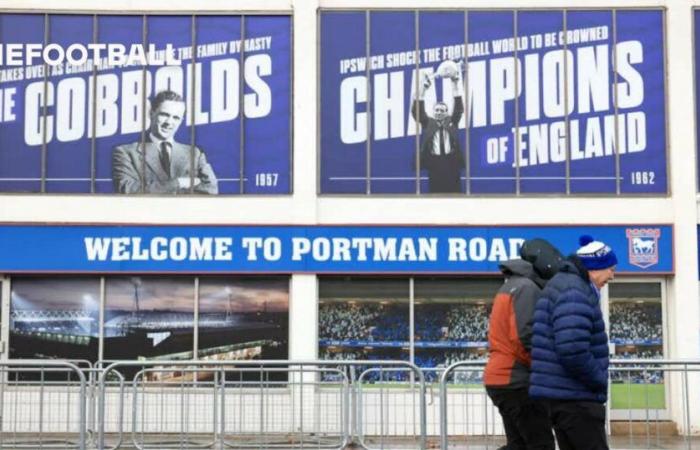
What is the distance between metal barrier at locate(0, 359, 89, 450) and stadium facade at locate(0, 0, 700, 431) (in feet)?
17.0

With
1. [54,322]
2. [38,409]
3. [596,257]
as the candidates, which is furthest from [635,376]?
[54,322]

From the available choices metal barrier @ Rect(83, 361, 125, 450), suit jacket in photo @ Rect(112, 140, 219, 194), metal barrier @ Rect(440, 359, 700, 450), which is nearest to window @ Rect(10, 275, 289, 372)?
suit jacket in photo @ Rect(112, 140, 219, 194)

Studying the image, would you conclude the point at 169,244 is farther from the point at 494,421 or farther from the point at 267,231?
the point at 494,421

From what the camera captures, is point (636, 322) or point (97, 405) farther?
point (636, 322)

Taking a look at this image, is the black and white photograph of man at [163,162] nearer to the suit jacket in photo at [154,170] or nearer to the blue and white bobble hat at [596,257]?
the suit jacket in photo at [154,170]

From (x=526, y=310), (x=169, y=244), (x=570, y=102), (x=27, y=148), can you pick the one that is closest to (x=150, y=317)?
(x=169, y=244)

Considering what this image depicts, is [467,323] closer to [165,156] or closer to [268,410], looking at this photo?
[165,156]

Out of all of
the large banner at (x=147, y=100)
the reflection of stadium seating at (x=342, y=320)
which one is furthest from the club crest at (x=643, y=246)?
the large banner at (x=147, y=100)

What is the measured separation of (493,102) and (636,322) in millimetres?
4068

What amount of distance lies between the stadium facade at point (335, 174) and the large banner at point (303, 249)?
31mm

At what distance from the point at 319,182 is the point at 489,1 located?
391 cm

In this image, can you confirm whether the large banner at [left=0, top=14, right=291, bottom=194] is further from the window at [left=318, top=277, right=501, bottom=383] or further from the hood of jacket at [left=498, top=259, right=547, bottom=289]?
the hood of jacket at [left=498, top=259, right=547, bottom=289]

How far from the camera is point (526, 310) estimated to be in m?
6.88

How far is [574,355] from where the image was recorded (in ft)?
19.1
